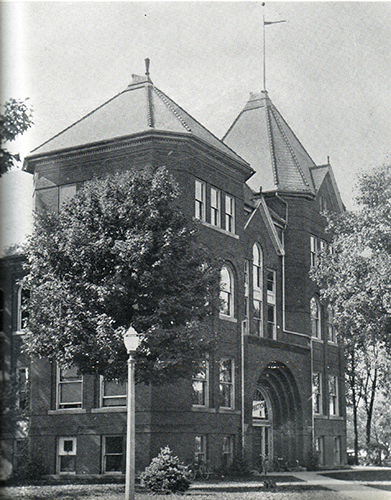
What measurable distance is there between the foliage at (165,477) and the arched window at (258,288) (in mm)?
13682

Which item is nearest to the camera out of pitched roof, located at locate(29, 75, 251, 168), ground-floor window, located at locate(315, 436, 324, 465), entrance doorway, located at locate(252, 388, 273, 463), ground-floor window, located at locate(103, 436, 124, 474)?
ground-floor window, located at locate(103, 436, 124, 474)

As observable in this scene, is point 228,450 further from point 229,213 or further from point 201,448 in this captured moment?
point 229,213

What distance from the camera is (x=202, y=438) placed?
3023 cm

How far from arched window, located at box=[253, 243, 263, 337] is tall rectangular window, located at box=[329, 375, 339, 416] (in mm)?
8912

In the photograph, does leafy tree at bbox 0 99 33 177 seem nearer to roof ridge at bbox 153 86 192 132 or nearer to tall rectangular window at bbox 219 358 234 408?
roof ridge at bbox 153 86 192 132

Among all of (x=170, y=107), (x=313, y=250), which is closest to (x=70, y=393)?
(x=170, y=107)

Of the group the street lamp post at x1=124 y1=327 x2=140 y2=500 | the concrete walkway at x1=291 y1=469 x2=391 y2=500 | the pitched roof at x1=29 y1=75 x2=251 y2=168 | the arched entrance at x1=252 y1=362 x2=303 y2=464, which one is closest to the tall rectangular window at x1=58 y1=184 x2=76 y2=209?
the pitched roof at x1=29 y1=75 x2=251 y2=168

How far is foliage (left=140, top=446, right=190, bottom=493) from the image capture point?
2295cm

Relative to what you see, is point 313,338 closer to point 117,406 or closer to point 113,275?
point 117,406

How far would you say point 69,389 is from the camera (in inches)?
1183

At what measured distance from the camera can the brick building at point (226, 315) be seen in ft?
Answer: 95.6

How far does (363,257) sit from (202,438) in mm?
11377

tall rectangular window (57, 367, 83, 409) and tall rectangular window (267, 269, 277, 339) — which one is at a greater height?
tall rectangular window (267, 269, 277, 339)

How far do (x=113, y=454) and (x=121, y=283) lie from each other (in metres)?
8.25
